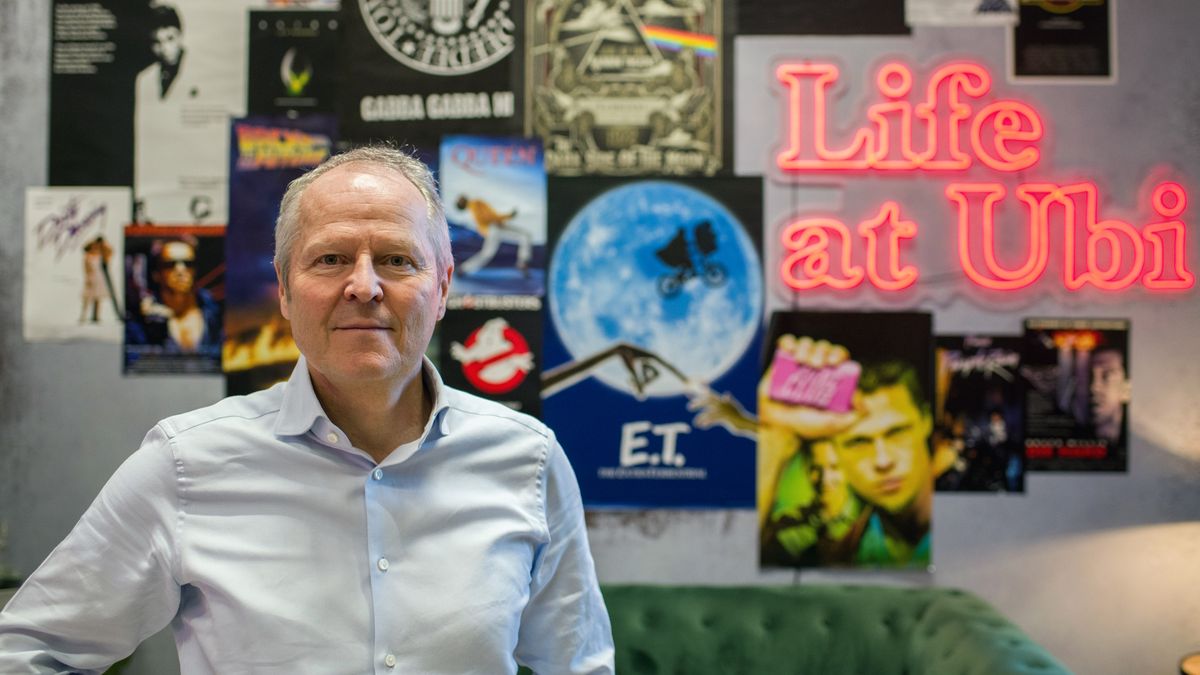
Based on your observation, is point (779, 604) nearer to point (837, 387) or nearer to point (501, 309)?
point (837, 387)

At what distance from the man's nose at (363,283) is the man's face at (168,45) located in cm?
262

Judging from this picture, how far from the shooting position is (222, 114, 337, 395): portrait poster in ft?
11.2

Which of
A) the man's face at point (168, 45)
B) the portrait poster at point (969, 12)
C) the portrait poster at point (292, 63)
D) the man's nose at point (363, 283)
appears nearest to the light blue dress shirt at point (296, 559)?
the man's nose at point (363, 283)

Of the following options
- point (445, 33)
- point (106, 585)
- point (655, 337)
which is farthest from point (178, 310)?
point (106, 585)

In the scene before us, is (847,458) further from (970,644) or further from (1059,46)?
(1059,46)

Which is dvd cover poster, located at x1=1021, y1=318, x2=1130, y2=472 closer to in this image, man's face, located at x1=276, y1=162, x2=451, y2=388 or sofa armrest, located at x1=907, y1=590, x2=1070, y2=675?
sofa armrest, located at x1=907, y1=590, x2=1070, y2=675

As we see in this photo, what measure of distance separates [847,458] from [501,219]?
5.16ft

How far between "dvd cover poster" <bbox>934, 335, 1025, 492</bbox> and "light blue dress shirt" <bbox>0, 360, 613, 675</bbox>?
7.32 ft

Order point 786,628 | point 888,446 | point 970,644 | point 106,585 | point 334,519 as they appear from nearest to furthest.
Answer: point 106,585
point 334,519
point 970,644
point 786,628
point 888,446

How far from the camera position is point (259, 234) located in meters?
3.46

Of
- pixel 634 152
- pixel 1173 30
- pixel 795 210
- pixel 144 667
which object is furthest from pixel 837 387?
pixel 144 667

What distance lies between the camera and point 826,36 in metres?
3.44

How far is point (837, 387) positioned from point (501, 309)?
4.23 feet

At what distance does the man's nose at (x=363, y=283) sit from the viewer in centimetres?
139
